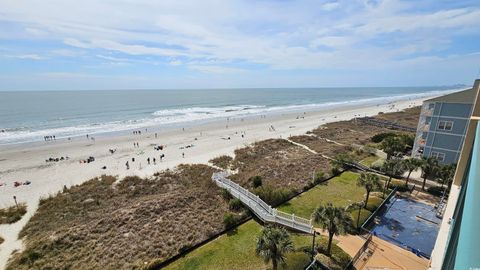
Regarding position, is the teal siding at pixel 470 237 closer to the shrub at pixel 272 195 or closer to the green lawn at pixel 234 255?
the green lawn at pixel 234 255

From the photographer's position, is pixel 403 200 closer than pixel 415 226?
No

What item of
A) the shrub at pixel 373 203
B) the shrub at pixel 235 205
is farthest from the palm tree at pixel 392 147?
the shrub at pixel 235 205

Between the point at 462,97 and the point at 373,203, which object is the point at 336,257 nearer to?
the point at 373,203

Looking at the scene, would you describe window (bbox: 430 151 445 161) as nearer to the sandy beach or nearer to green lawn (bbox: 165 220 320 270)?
green lawn (bbox: 165 220 320 270)

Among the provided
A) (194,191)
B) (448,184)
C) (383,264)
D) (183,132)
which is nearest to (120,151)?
(183,132)

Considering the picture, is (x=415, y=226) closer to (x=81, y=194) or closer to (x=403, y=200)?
(x=403, y=200)
